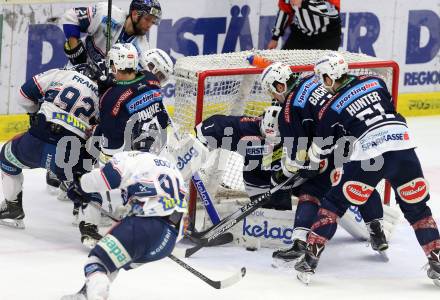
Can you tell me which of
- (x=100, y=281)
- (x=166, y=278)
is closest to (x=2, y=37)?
(x=166, y=278)

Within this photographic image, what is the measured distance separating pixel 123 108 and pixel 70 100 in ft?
1.06

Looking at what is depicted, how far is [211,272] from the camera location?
694 cm

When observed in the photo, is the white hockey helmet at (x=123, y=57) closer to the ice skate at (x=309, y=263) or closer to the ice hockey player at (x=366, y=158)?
the ice hockey player at (x=366, y=158)

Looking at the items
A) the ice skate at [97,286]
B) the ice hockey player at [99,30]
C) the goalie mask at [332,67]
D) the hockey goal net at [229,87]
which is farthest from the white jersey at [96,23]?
the ice skate at [97,286]

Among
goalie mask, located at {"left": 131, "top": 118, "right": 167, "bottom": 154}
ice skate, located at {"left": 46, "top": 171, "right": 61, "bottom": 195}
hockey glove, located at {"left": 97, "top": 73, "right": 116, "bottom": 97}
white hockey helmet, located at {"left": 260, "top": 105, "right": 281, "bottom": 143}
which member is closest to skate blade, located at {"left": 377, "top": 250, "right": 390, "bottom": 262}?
white hockey helmet, located at {"left": 260, "top": 105, "right": 281, "bottom": 143}

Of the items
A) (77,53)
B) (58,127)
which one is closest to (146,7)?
(77,53)

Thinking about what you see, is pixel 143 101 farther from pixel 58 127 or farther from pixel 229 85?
pixel 229 85

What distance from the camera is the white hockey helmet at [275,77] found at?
7133mm

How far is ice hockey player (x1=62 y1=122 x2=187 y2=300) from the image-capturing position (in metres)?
5.85

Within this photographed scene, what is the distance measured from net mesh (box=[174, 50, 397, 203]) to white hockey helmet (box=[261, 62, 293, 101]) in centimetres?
37

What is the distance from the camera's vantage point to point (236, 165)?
795 centimetres

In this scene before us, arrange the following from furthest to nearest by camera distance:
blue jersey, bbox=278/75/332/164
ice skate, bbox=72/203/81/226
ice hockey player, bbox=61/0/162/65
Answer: ice hockey player, bbox=61/0/162/65, ice skate, bbox=72/203/81/226, blue jersey, bbox=278/75/332/164

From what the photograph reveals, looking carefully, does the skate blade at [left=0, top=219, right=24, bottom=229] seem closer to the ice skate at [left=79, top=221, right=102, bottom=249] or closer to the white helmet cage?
the ice skate at [left=79, top=221, right=102, bottom=249]

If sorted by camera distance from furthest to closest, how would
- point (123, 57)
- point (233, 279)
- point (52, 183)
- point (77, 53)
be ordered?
point (52, 183)
point (77, 53)
point (123, 57)
point (233, 279)
